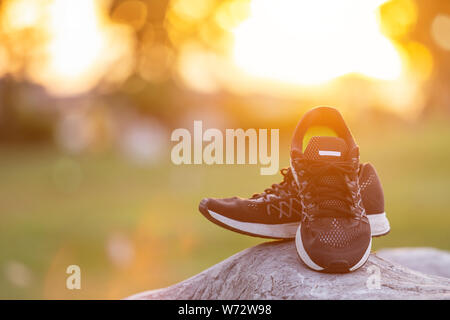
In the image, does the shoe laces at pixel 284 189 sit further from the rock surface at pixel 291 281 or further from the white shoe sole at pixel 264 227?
the rock surface at pixel 291 281

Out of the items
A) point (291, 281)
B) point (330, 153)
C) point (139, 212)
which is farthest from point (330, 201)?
point (139, 212)

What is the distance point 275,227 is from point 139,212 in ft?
43.6

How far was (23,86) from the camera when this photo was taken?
106 ft

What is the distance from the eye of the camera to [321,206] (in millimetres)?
3121

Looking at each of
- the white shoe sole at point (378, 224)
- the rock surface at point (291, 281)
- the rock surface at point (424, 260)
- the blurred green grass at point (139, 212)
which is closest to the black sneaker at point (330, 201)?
the rock surface at point (291, 281)

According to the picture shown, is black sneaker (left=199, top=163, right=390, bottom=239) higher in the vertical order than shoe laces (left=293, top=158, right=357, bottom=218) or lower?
lower

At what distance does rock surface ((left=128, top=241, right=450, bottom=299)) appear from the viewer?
2.81 meters

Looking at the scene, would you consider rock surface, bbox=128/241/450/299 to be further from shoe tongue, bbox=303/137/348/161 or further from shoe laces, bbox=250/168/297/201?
shoe tongue, bbox=303/137/348/161

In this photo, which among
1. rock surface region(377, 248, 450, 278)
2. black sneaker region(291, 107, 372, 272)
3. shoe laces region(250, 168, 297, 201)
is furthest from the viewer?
rock surface region(377, 248, 450, 278)

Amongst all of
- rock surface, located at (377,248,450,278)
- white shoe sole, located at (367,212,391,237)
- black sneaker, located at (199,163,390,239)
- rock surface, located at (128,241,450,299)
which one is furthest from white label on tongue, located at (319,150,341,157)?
rock surface, located at (377,248,450,278)

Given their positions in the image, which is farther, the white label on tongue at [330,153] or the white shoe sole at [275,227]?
the white shoe sole at [275,227]

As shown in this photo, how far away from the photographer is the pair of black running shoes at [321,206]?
298 centimetres

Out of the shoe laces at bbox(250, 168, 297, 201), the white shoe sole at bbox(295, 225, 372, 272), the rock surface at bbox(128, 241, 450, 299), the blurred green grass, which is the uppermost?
the shoe laces at bbox(250, 168, 297, 201)

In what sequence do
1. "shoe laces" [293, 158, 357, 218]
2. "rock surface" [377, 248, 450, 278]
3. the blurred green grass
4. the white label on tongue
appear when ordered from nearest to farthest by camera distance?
"shoe laces" [293, 158, 357, 218]
the white label on tongue
"rock surface" [377, 248, 450, 278]
the blurred green grass
